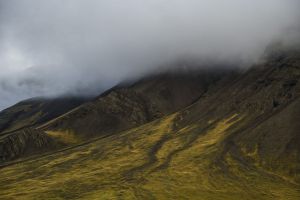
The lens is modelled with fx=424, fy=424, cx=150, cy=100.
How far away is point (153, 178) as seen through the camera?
488 ft

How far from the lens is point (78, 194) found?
438 feet

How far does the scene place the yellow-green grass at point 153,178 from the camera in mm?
130250

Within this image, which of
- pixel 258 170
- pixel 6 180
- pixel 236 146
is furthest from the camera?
pixel 236 146

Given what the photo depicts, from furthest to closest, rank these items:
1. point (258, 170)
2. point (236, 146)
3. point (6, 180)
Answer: point (236, 146) → point (6, 180) → point (258, 170)

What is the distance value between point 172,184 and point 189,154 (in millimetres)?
46741

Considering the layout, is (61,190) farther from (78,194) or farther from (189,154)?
(189,154)

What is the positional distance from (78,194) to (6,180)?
165ft

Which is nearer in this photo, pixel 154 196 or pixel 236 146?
pixel 154 196

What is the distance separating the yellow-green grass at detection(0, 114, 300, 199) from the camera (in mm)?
130250

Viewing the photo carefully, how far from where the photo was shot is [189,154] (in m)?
186

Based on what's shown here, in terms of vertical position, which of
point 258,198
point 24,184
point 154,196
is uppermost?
point 24,184

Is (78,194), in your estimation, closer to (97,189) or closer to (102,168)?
(97,189)

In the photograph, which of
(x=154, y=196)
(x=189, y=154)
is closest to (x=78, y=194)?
(x=154, y=196)

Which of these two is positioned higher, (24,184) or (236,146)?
(24,184)
